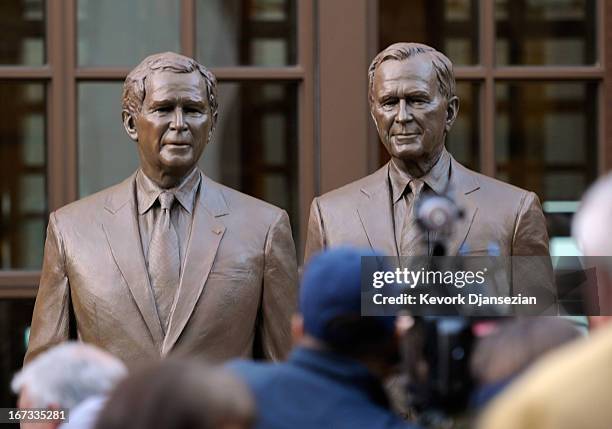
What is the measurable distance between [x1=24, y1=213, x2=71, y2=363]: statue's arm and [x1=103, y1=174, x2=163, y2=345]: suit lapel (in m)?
0.22

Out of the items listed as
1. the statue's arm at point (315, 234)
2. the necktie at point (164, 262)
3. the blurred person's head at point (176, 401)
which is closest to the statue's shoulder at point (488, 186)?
the statue's arm at point (315, 234)

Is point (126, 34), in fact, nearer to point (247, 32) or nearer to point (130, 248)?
point (247, 32)

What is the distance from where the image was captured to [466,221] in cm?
643

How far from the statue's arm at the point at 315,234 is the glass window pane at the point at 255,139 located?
1.09m

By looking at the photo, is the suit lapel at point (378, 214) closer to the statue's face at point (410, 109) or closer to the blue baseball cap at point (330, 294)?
the statue's face at point (410, 109)

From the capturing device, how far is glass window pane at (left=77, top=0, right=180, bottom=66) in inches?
304

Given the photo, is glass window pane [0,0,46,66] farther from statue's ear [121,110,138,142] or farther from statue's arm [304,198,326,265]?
statue's arm [304,198,326,265]

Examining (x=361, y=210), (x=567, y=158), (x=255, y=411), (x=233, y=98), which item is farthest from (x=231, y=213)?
(x=255, y=411)

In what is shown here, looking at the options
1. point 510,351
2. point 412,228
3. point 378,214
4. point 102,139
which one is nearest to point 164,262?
point 378,214

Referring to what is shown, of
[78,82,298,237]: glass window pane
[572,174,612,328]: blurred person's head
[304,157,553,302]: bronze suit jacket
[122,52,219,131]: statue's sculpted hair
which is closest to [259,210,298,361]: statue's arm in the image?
[304,157,553,302]: bronze suit jacket

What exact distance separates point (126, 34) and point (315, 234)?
1.75 meters

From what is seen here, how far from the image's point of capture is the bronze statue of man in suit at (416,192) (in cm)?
641

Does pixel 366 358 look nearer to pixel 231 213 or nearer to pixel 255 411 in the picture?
pixel 255 411

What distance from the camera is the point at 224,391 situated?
10.7 ft
